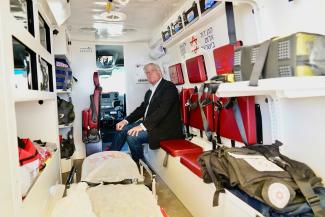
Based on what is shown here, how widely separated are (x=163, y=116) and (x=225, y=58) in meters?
1.25

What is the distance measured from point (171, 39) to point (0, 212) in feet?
9.80

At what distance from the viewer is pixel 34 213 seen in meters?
1.40

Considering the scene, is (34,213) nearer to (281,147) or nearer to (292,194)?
(292,194)

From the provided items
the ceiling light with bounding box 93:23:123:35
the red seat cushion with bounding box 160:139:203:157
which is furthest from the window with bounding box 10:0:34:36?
the ceiling light with bounding box 93:23:123:35

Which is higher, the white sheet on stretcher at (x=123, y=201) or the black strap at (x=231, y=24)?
the black strap at (x=231, y=24)

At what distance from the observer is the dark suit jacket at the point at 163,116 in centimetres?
325

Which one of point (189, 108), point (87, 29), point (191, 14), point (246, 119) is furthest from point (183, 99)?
point (87, 29)

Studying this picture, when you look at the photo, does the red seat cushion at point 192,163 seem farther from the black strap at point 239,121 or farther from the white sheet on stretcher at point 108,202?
the white sheet on stretcher at point 108,202

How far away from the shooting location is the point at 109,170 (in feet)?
6.48

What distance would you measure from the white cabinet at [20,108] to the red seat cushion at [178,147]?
119 centimetres

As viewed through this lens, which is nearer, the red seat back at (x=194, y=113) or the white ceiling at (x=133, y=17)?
the red seat back at (x=194, y=113)

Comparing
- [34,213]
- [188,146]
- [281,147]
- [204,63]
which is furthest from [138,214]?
[204,63]

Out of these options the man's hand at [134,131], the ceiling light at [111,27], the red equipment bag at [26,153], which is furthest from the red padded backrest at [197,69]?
the red equipment bag at [26,153]

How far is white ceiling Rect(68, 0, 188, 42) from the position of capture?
3205 mm
